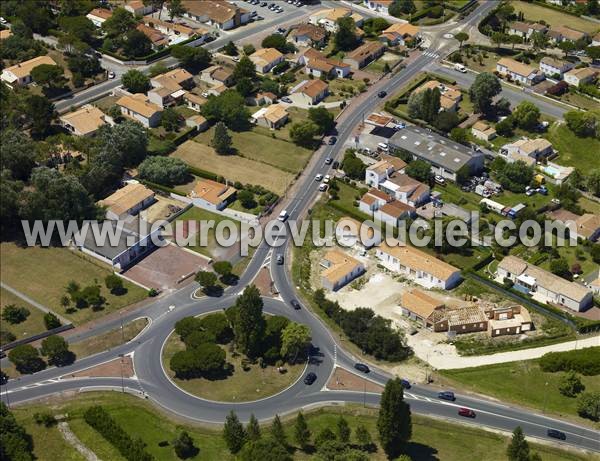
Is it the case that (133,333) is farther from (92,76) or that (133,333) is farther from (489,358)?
(92,76)

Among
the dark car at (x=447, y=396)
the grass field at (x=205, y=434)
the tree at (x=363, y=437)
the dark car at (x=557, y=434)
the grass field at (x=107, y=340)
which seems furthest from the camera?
the grass field at (x=107, y=340)

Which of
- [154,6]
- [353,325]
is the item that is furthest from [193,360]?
[154,6]

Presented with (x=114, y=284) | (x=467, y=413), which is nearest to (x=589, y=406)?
(x=467, y=413)

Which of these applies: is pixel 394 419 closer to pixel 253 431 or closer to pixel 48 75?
pixel 253 431

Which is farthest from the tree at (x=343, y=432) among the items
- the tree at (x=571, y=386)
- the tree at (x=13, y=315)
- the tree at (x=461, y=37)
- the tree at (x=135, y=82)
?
the tree at (x=461, y=37)

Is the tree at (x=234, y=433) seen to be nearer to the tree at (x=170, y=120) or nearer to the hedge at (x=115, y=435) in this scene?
the hedge at (x=115, y=435)

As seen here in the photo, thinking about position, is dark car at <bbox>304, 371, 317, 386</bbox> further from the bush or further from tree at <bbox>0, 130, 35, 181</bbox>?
tree at <bbox>0, 130, 35, 181</bbox>
